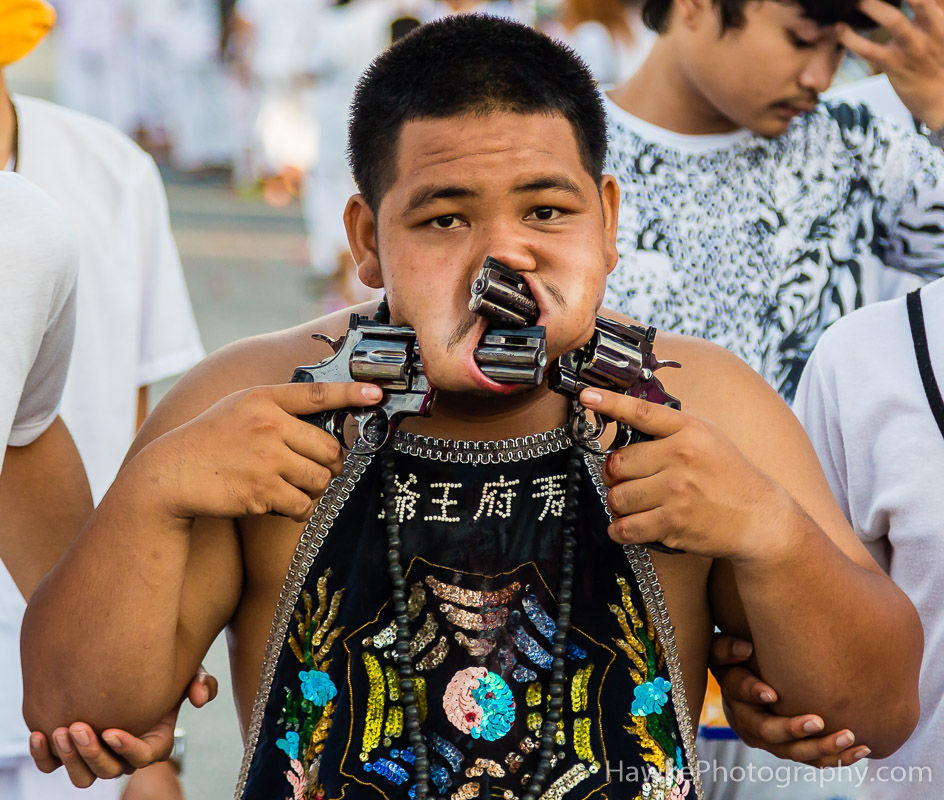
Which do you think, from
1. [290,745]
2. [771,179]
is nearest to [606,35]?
[771,179]

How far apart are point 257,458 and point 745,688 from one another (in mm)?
839

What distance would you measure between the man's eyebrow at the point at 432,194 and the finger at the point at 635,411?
356 millimetres

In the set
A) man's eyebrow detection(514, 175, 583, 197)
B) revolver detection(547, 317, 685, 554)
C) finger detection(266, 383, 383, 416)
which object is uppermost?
man's eyebrow detection(514, 175, 583, 197)

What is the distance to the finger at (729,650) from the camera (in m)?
→ 2.02

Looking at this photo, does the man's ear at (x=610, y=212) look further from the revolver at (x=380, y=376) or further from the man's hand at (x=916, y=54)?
the man's hand at (x=916, y=54)

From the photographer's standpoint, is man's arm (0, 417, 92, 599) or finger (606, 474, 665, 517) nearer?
finger (606, 474, 665, 517)

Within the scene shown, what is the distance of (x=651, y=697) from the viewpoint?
6.42 feet

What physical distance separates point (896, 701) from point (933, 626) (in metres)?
0.33

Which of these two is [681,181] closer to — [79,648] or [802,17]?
[802,17]

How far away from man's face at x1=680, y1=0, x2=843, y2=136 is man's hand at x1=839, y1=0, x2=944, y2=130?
4.5 inches

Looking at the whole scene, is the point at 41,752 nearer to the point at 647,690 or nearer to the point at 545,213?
the point at 647,690

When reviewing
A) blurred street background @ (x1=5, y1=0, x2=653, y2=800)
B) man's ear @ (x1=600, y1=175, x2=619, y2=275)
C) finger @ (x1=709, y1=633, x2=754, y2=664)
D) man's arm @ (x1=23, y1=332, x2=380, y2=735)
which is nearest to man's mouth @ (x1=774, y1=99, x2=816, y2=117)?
man's ear @ (x1=600, y1=175, x2=619, y2=275)

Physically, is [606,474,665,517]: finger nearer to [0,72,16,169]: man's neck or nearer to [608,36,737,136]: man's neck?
[608,36,737,136]: man's neck

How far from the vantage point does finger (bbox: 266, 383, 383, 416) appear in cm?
180
